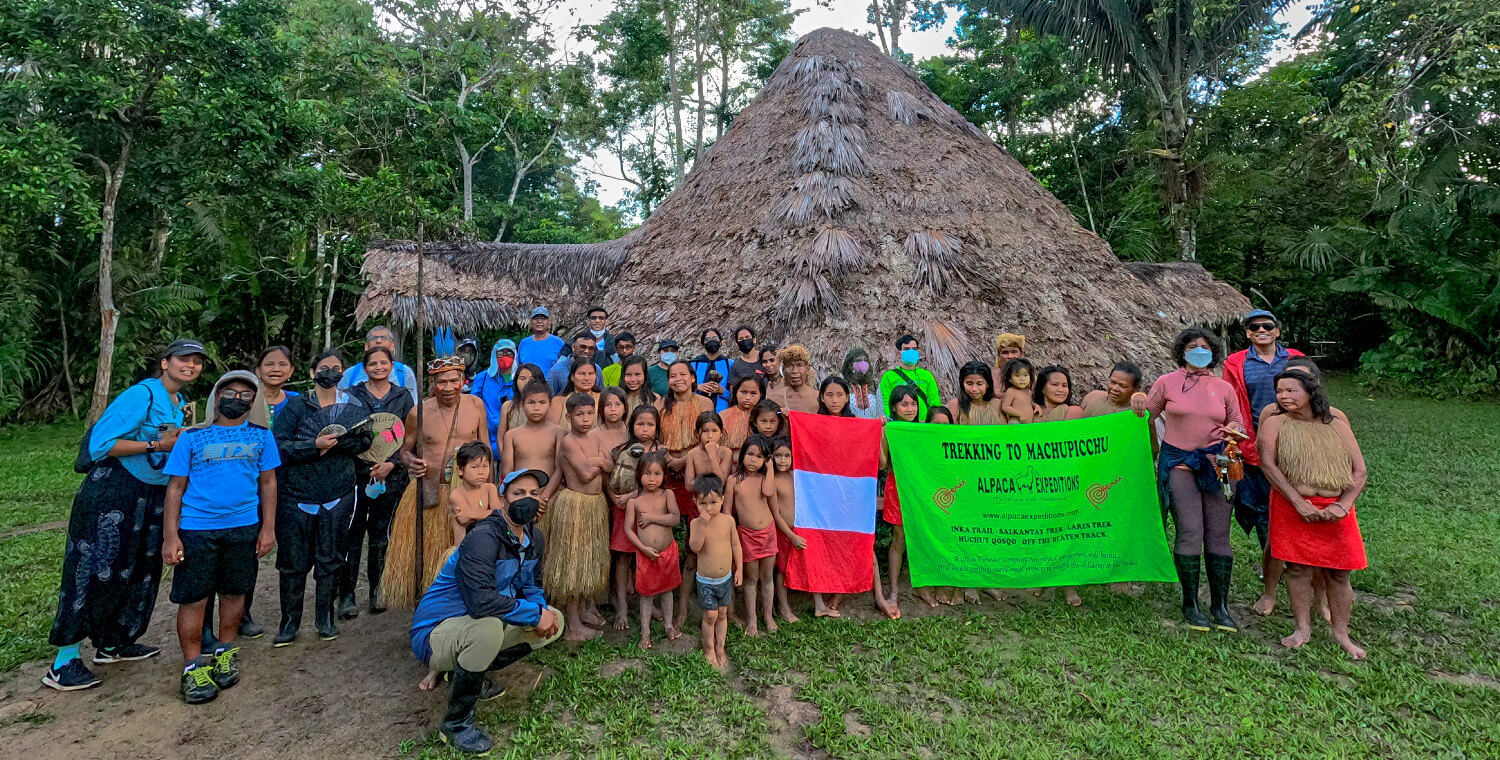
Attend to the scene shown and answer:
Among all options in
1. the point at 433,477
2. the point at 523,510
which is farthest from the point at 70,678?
the point at 523,510

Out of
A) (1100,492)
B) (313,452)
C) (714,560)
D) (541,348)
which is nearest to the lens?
(714,560)

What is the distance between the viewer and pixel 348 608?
158 inches

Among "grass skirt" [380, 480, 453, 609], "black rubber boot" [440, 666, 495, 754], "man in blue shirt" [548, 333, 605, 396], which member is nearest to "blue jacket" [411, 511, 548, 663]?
"black rubber boot" [440, 666, 495, 754]

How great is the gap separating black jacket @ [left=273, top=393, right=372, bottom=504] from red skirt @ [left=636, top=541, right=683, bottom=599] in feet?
5.40

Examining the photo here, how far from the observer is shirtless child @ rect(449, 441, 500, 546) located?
3133mm

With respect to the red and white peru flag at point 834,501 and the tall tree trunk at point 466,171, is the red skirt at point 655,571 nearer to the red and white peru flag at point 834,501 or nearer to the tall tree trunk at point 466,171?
the red and white peru flag at point 834,501

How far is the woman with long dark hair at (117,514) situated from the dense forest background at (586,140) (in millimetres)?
6281

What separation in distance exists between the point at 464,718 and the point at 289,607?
160cm

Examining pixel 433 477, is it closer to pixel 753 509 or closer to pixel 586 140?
pixel 753 509

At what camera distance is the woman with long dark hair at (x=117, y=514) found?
3.03 metres

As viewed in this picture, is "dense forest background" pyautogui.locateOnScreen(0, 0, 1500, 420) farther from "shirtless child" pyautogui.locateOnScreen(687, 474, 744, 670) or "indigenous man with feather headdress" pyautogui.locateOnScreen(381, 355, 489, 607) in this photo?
"shirtless child" pyautogui.locateOnScreen(687, 474, 744, 670)

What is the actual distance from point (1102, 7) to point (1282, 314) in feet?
31.6

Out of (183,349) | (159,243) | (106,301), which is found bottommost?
(183,349)

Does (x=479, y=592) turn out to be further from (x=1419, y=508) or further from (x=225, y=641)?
(x=1419, y=508)
